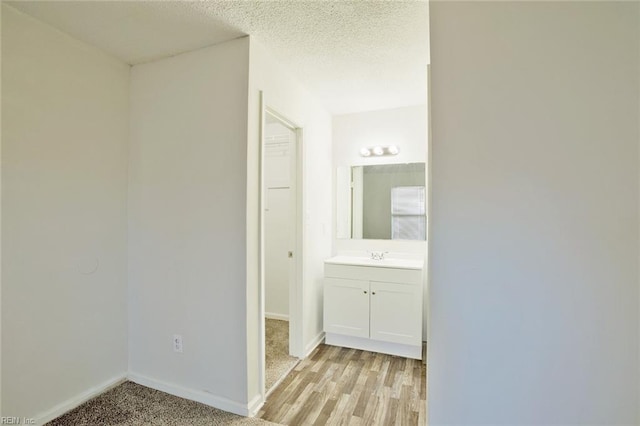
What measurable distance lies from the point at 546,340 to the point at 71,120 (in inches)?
114

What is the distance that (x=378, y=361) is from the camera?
264 cm

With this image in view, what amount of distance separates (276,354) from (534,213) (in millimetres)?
2406

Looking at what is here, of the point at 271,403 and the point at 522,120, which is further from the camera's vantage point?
the point at 271,403

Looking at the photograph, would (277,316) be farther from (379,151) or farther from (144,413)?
(379,151)

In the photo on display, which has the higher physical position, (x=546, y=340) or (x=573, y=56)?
(x=573, y=56)

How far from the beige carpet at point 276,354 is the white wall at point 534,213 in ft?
4.63

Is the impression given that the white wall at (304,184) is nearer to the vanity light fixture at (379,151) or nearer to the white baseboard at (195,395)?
the white baseboard at (195,395)

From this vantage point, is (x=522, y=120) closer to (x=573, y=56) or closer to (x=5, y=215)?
(x=573, y=56)

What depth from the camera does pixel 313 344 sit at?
2885mm

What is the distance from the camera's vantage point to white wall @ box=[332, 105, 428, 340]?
3.12m

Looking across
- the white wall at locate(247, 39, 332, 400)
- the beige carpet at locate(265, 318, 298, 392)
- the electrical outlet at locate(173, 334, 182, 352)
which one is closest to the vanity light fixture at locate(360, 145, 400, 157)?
the white wall at locate(247, 39, 332, 400)

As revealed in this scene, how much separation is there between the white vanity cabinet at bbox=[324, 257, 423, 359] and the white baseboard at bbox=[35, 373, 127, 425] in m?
1.76

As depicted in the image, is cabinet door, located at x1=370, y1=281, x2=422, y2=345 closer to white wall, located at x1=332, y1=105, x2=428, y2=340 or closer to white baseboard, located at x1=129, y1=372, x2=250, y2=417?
white wall, located at x1=332, y1=105, x2=428, y2=340

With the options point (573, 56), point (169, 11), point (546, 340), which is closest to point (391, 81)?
point (573, 56)
